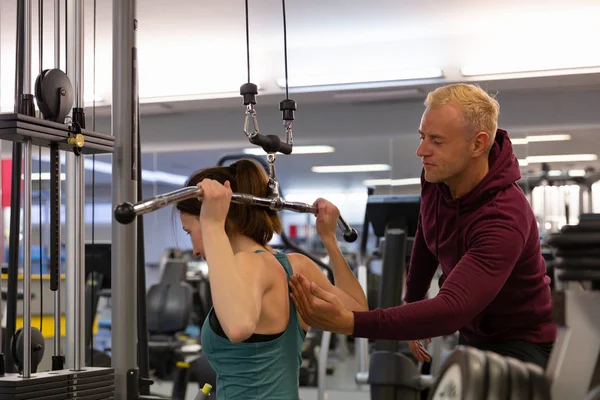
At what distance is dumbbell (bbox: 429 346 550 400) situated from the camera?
1.34 meters

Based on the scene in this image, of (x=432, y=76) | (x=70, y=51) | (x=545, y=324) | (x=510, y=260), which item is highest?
(x=432, y=76)

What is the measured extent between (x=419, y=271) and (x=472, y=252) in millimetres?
554

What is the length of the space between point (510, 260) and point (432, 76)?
13.8 feet

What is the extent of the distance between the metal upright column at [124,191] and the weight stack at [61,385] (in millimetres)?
211

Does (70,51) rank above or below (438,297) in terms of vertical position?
above

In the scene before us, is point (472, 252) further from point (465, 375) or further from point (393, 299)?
point (393, 299)

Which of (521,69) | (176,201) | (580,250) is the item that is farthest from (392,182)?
(580,250)

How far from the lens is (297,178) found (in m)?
7.07

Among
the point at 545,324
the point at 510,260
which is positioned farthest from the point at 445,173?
the point at 545,324

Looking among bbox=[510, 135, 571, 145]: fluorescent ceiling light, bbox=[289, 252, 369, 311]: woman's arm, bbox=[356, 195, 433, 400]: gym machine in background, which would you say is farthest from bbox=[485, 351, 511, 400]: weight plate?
bbox=[510, 135, 571, 145]: fluorescent ceiling light

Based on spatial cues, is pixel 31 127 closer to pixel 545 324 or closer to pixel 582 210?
pixel 545 324

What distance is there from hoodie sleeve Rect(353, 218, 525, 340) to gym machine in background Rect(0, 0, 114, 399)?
0.86m

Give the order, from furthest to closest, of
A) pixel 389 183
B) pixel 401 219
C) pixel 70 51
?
pixel 389 183 < pixel 401 219 < pixel 70 51

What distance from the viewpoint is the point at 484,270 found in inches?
75.5
